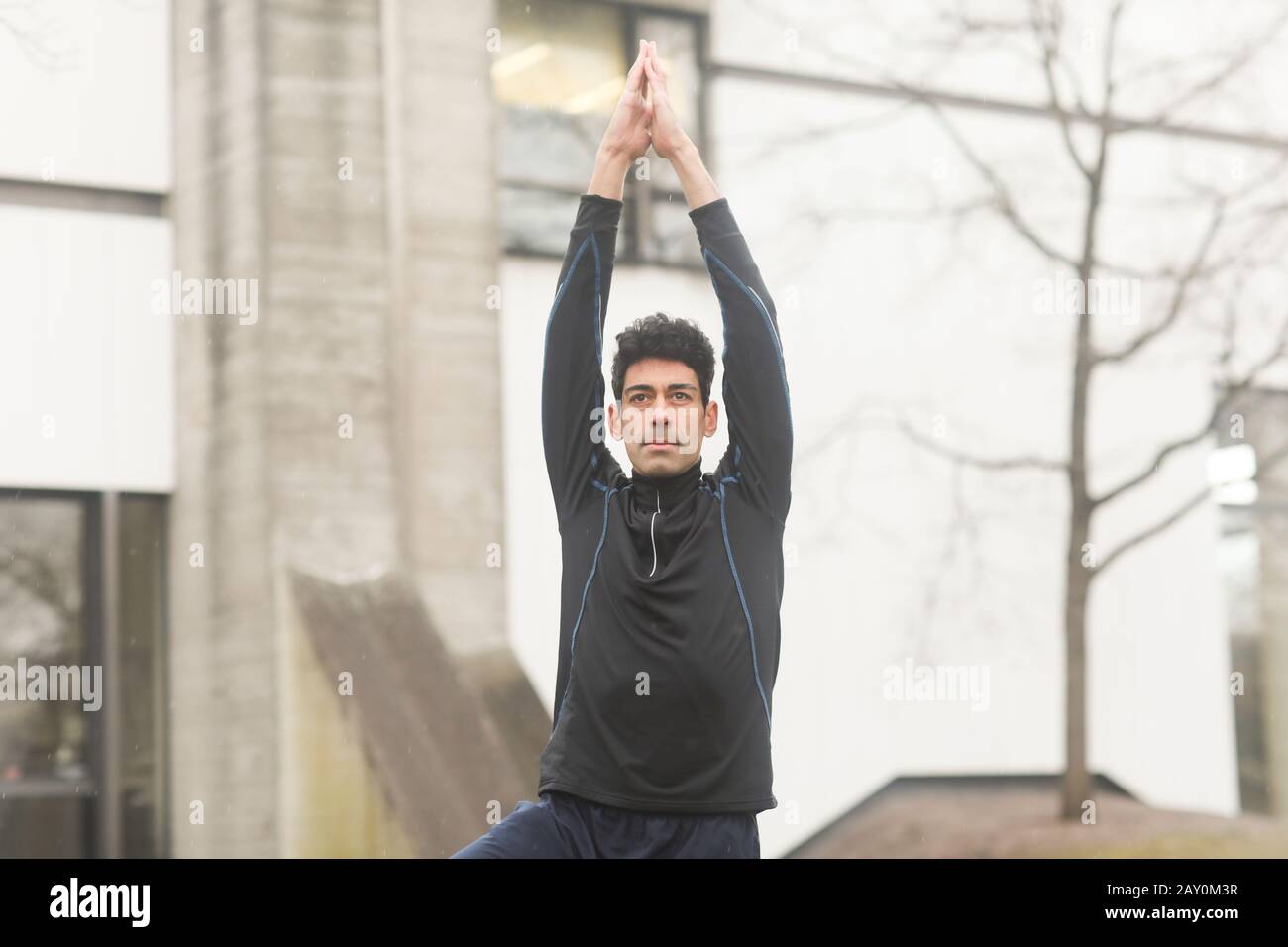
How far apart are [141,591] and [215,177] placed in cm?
205

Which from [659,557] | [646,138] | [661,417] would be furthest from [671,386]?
[646,138]

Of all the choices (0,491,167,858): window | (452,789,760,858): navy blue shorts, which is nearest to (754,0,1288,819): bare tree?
(0,491,167,858): window

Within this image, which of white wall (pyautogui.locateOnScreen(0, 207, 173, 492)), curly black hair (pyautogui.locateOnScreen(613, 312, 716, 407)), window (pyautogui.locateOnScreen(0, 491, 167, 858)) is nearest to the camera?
curly black hair (pyautogui.locateOnScreen(613, 312, 716, 407))

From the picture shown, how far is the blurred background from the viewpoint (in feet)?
26.3

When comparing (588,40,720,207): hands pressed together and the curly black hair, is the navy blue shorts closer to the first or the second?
the curly black hair

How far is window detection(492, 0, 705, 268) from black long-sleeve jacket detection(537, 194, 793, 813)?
5239 mm

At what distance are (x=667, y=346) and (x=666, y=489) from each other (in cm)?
31

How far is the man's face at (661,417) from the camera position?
3.49m

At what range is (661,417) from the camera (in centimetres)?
350

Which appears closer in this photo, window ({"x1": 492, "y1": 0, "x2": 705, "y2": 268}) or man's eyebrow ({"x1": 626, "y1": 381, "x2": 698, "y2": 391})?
man's eyebrow ({"x1": 626, "y1": 381, "x2": 698, "y2": 391})

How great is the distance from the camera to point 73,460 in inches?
317

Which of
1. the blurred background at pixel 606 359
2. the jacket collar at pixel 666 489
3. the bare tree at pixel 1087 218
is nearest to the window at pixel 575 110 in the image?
the blurred background at pixel 606 359

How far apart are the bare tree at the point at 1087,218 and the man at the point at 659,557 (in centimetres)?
620
